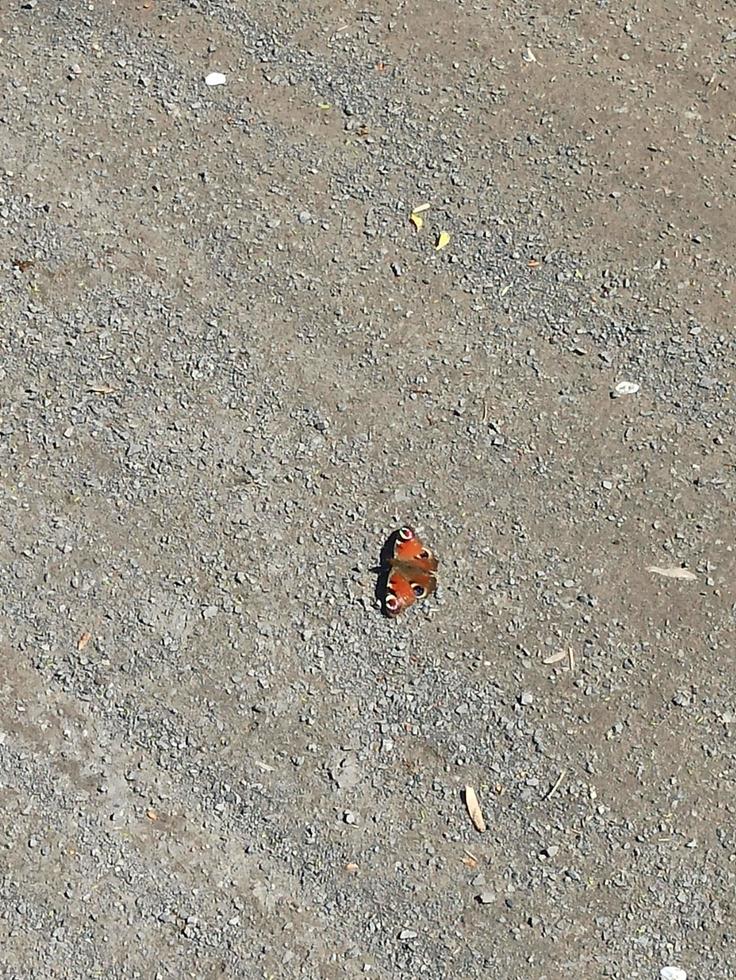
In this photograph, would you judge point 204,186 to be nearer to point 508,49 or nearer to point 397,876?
point 508,49

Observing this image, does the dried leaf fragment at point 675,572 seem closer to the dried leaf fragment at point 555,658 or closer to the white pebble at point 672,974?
the dried leaf fragment at point 555,658

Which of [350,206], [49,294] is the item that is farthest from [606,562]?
[49,294]

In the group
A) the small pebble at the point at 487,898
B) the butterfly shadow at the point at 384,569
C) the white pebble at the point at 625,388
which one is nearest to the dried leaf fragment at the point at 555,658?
the butterfly shadow at the point at 384,569

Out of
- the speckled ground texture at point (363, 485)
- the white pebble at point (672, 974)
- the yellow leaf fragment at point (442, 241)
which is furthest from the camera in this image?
the yellow leaf fragment at point (442, 241)

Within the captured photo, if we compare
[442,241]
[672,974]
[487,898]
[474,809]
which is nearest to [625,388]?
[442,241]

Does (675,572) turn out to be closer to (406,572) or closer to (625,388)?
(625,388)

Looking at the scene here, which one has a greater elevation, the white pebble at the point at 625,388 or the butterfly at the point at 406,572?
the white pebble at the point at 625,388

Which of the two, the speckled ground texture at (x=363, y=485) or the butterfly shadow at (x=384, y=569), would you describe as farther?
the butterfly shadow at (x=384, y=569)

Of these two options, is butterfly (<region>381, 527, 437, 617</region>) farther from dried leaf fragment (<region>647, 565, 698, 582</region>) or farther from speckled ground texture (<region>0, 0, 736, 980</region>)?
dried leaf fragment (<region>647, 565, 698, 582</region>)
